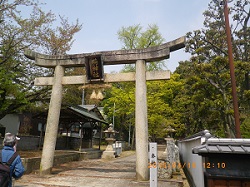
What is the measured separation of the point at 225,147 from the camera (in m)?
2.92

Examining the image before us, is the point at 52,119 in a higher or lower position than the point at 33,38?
lower

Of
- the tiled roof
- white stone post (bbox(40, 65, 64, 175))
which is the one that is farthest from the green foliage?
the tiled roof

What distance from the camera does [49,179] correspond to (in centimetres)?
840

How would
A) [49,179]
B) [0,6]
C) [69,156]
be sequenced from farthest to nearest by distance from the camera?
[69,156] → [0,6] → [49,179]

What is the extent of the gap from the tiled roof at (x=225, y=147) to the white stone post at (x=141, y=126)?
18.3 feet

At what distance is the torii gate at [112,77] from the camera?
8539mm

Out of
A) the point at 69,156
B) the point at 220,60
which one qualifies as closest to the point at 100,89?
the point at 69,156

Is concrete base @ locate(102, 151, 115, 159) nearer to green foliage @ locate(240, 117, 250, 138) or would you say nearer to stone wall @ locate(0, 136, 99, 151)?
stone wall @ locate(0, 136, 99, 151)

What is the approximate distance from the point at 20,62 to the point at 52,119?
15.5ft

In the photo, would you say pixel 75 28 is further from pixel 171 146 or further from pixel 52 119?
pixel 171 146

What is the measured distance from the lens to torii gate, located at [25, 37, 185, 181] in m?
8.54
